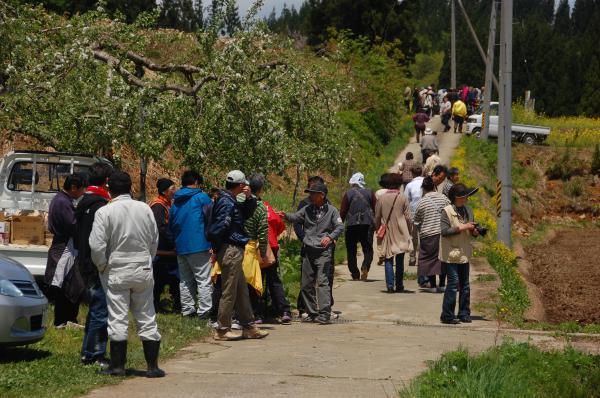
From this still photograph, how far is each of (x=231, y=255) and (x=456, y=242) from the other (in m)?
3.31

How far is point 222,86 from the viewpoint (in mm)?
15633

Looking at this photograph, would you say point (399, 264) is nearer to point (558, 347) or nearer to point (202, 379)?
point (558, 347)

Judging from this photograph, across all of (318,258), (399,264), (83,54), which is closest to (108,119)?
Result: (83,54)

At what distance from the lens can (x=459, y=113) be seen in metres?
45.5

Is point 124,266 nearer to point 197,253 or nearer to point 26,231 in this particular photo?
point 197,253

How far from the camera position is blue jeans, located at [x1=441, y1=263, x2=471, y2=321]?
1341 centimetres

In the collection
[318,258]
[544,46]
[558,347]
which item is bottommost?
[558,347]

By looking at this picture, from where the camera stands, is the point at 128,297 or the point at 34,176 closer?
the point at 128,297

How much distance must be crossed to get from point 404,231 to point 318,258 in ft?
11.1

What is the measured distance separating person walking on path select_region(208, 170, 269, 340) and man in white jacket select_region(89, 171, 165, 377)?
2216 mm

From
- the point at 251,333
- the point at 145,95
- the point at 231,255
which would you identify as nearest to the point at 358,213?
the point at 145,95

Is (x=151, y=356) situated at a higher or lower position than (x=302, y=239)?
lower

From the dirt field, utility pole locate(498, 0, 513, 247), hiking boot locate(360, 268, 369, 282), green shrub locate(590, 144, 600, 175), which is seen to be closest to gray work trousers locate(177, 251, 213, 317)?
hiking boot locate(360, 268, 369, 282)

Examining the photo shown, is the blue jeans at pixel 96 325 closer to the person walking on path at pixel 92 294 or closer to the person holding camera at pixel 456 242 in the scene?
the person walking on path at pixel 92 294
